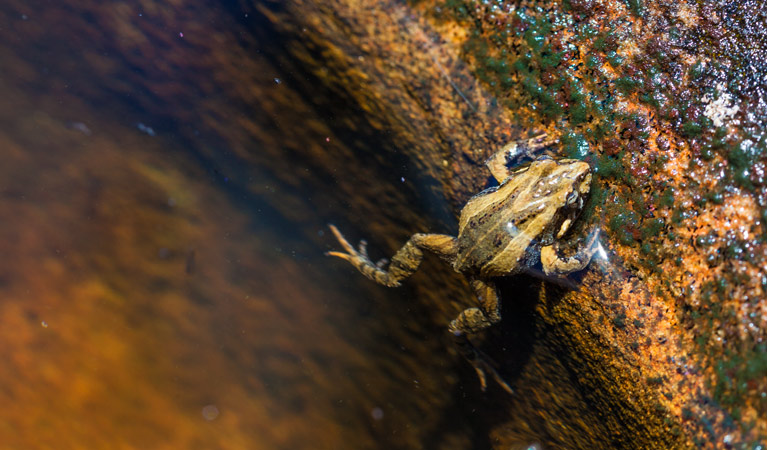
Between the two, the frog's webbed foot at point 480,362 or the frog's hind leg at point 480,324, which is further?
the frog's webbed foot at point 480,362

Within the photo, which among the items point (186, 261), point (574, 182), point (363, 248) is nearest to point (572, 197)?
point (574, 182)

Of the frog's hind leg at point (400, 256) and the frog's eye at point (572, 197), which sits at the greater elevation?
the frog's eye at point (572, 197)

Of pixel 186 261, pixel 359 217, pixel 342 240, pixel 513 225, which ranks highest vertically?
pixel 513 225

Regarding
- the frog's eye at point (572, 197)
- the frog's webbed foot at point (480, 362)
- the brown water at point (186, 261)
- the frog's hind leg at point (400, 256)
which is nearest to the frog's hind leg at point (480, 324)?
the frog's webbed foot at point (480, 362)

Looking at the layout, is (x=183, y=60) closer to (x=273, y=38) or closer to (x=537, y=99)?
(x=273, y=38)

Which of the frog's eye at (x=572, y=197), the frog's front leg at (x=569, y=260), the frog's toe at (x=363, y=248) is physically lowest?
the frog's toe at (x=363, y=248)

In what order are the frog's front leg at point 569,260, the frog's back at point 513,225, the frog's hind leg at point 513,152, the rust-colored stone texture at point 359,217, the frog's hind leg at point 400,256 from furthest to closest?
the frog's hind leg at point 400,256 < the frog's hind leg at point 513,152 < the frog's back at point 513,225 < the frog's front leg at point 569,260 < the rust-colored stone texture at point 359,217

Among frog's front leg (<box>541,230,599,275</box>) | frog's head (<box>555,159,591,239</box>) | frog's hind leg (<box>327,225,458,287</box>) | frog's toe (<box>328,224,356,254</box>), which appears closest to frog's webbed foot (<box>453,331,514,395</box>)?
frog's hind leg (<box>327,225,458,287</box>)

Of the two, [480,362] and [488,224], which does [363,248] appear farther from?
[480,362]

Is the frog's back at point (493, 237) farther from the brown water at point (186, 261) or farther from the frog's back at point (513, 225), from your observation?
the brown water at point (186, 261)
